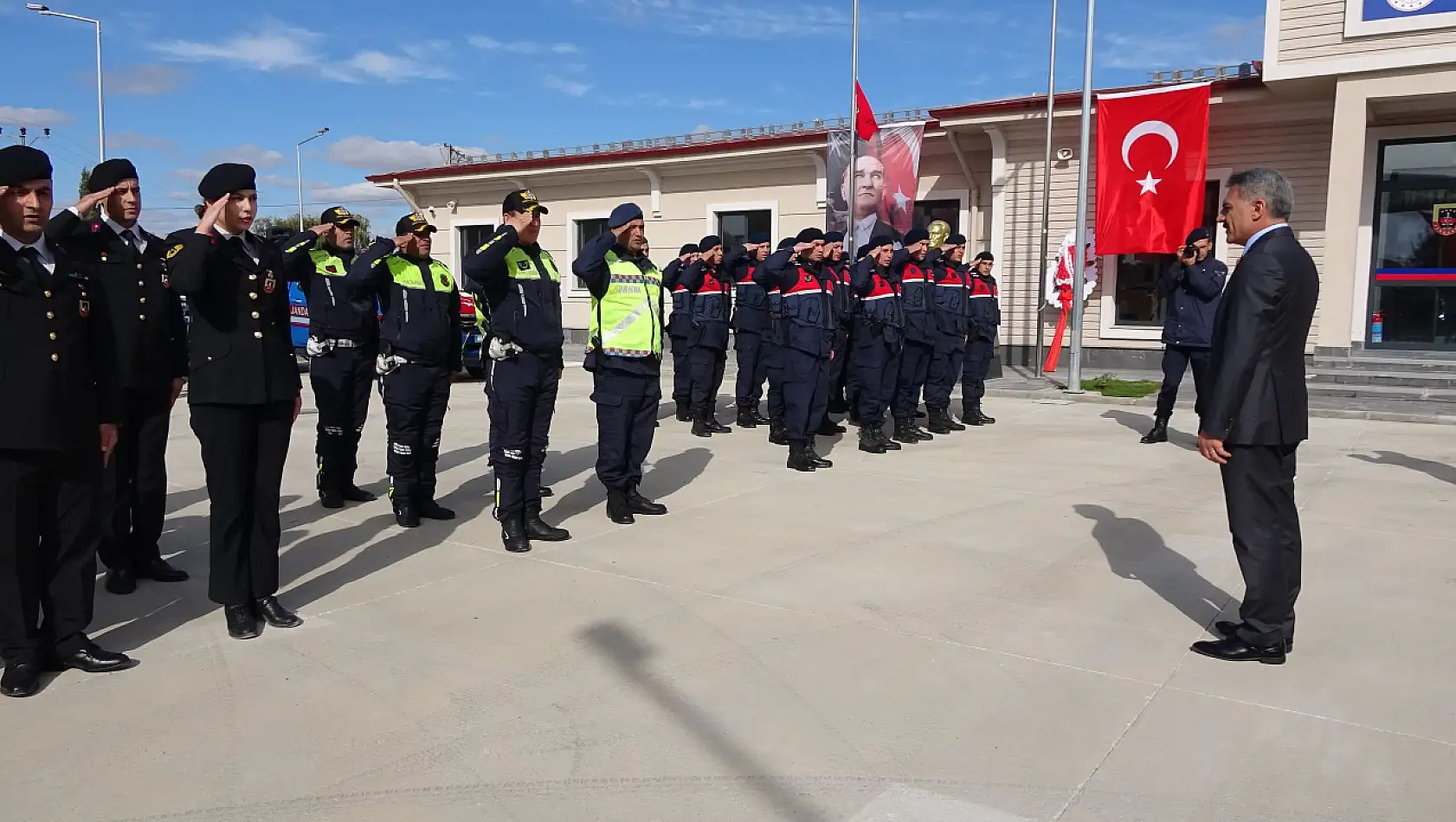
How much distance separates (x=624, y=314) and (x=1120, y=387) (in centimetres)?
1003

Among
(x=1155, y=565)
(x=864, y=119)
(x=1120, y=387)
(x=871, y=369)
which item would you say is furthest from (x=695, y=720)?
(x=864, y=119)

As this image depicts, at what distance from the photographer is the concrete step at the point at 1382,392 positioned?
12.5m

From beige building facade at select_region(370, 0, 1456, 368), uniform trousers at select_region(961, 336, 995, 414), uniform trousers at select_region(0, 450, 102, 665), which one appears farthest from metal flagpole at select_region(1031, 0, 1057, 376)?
uniform trousers at select_region(0, 450, 102, 665)

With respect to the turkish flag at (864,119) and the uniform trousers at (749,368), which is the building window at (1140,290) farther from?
the uniform trousers at (749,368)

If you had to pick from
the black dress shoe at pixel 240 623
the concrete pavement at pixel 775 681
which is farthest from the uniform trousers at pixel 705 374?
the black dress shoe at pixel 240 623

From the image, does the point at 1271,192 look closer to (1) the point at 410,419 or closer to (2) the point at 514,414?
(2) the point at 514,414

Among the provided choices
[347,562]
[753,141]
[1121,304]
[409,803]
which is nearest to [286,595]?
[347,562]

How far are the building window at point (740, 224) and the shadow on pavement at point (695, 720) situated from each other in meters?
16.6

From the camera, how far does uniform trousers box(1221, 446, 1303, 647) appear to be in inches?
162

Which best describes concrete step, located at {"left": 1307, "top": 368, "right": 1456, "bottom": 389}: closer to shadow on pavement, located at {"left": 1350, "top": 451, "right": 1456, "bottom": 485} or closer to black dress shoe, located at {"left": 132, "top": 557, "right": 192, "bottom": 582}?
shadow on pavement, located at {"left": 1350, "top": 451, "right": 1456, "bottom": 485}

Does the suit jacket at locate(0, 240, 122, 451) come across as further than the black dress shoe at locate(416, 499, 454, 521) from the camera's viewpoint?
No

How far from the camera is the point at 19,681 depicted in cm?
381

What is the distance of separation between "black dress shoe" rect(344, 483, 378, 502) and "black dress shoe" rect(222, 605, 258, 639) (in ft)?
9.10

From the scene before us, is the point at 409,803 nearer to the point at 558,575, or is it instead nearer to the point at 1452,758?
the point at 558,575
